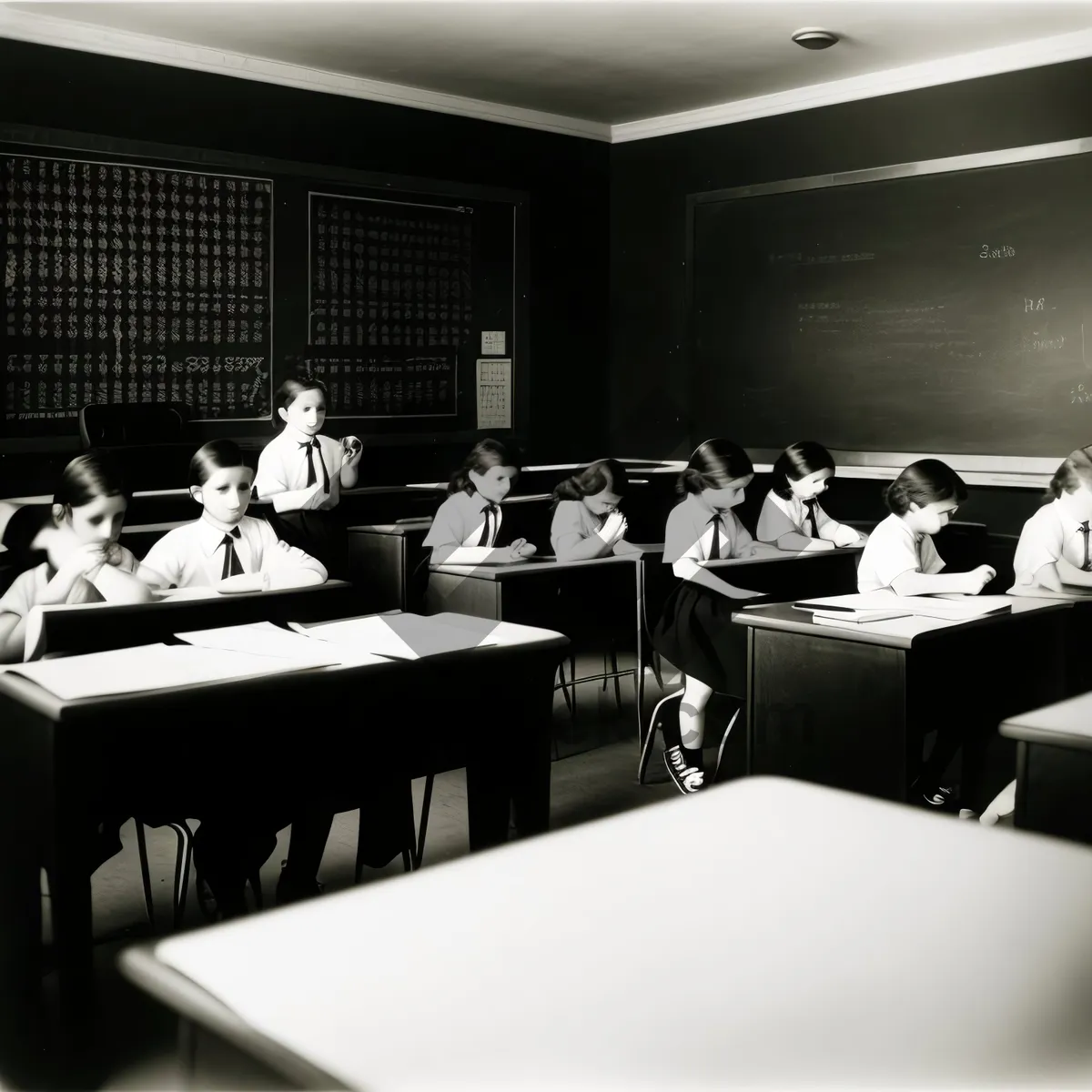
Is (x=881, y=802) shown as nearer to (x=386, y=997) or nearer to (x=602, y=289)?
(x=386, y=997)

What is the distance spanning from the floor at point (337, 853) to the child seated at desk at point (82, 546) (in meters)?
0.68

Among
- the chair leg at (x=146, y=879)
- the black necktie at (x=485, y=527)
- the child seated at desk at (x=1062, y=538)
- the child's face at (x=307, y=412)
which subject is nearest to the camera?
the chair leg at (x=146, y=879)

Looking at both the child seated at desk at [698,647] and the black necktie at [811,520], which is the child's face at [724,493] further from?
the black necktie at [811,520]

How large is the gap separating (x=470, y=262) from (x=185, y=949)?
5.31 m

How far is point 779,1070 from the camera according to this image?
2.58 ft

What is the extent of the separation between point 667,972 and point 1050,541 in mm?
3041

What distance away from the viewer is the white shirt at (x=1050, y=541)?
11.8 ft

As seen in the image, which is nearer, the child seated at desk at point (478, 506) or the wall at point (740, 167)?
the child seated at desk at point (478, 506)

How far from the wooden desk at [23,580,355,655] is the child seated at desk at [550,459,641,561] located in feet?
4.66

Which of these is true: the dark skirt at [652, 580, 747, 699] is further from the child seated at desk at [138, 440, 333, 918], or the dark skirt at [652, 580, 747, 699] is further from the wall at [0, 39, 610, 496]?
the wall at [0, 39, 610, 496]

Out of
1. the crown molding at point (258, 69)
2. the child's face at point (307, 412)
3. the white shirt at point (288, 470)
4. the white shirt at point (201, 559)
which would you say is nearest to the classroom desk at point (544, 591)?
the white shirt at point (201, 559)

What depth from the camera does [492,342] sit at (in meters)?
6.11

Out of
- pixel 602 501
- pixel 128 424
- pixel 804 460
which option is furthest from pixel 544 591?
pixel 128 424

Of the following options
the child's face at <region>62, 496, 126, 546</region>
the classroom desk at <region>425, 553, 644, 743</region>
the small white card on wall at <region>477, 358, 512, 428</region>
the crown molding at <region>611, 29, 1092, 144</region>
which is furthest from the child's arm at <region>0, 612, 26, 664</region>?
the crown molding at <region>611, 29, 1092, 144</region>
